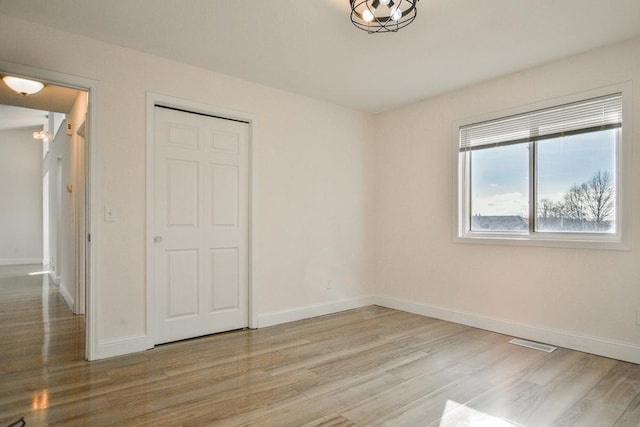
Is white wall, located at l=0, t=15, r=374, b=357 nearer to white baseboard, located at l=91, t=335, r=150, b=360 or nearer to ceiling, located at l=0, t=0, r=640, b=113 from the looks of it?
white baseboard, located at l=91, t=335, r=150, b=360

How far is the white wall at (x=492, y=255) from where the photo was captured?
2.99 m

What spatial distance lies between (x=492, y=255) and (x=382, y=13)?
2.67 metres

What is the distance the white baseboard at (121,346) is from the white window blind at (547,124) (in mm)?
3855

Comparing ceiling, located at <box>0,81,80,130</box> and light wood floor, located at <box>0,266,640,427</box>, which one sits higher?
ceiling, located at <box>0,81,80,130</box>

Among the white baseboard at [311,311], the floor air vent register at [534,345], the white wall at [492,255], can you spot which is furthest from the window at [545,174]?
the white baseboard at [311,311]

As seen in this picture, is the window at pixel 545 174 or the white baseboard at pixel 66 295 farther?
the white baseboard at pixel 66 295

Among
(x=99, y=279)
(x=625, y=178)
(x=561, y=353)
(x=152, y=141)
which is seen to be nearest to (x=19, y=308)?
(x=99, y=279)

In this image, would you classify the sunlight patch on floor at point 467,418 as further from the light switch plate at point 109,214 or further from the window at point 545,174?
the light switch plate at point 109,214

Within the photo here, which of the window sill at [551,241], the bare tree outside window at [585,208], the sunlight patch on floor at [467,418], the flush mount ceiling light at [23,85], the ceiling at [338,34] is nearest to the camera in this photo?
the sunlight patch on floor at [467,418]

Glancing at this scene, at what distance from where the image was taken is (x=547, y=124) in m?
3.45

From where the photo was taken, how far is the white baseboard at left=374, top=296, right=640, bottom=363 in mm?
2936

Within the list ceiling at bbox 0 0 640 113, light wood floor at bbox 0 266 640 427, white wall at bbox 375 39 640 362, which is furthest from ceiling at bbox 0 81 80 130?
white wall at bbox 375 39 640 362

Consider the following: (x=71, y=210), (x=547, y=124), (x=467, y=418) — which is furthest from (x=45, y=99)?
(x=547, y=124)

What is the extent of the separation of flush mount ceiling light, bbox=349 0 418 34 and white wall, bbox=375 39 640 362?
1.73m
